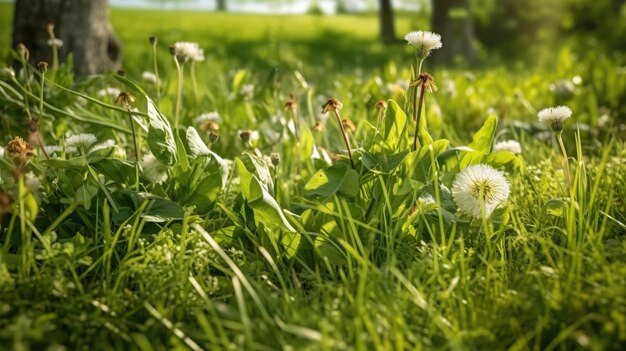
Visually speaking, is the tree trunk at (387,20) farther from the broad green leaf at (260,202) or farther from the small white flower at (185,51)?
the broad green leaf at (260,202)

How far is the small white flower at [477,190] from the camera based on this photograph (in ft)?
5.71

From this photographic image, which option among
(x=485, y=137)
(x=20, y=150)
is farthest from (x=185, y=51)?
(x=485, y=137)

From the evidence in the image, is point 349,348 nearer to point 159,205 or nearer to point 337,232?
point 337,232

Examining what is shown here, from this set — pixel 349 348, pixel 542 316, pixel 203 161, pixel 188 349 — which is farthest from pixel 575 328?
pixel 203 161

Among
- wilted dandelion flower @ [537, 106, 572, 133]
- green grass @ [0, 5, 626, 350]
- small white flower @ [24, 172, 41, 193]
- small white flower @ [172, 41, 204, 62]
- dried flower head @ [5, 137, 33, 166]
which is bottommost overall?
green grass @ [0, 5, 626, 350]

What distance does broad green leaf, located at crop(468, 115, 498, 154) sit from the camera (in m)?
1.98

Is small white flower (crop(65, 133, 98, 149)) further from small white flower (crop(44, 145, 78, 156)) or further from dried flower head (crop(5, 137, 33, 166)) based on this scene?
dried flower head (crop(5, 137, 33, 166))

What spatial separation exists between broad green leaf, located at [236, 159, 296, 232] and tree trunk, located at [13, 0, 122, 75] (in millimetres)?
2738

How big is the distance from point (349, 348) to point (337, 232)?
612 mm

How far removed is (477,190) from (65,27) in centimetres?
319

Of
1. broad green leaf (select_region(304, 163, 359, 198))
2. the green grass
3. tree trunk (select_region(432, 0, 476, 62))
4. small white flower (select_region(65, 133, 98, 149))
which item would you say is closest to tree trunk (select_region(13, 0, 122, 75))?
the green grass

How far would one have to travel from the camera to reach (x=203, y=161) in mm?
1950

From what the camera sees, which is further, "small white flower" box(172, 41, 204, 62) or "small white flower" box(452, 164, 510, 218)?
"small white flower" box(172, 41, 204, 62)

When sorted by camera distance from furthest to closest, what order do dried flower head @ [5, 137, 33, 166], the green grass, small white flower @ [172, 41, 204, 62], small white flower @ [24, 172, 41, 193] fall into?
small white flower @ [172, 41, 204, 62], dried flower head @ [5, 137, 33, 166], small white flower @ [24, 172, 41, 193], the green grass
